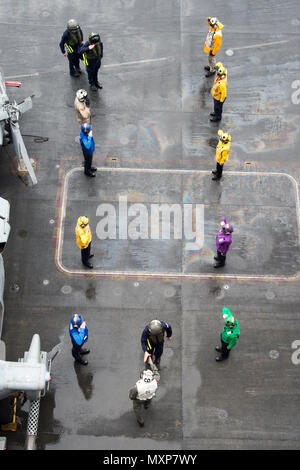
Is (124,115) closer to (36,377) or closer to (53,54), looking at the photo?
(53,54)

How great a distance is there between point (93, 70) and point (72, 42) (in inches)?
50.2

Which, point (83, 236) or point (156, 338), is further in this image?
point (83, 236)

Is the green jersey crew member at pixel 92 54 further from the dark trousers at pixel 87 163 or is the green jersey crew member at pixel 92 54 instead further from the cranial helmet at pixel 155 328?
the cranial helmet at pixel 155 328

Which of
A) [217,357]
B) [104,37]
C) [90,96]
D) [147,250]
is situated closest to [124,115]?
[90,96]

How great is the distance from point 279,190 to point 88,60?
8.41 m

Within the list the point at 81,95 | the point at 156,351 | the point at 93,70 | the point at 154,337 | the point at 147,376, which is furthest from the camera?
the point at 93,70

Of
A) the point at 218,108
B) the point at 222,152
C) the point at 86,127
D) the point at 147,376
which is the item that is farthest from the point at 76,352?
the point at 218,108

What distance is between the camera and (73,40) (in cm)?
2955

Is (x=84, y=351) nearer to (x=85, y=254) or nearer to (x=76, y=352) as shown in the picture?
(x=76, y=352)

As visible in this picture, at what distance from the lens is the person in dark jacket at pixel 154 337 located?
22484 mm

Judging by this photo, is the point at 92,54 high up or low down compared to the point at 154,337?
up

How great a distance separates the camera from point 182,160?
28922mm

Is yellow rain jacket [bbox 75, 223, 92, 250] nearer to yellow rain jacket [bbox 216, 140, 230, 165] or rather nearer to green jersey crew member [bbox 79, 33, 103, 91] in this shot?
yellow rain jacket [bbox 216, 140, 230, 165]

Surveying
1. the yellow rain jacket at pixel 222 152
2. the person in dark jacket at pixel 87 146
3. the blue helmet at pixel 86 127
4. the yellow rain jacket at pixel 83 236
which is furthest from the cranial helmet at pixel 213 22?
the yellow rain jacket at pixel 83 236
